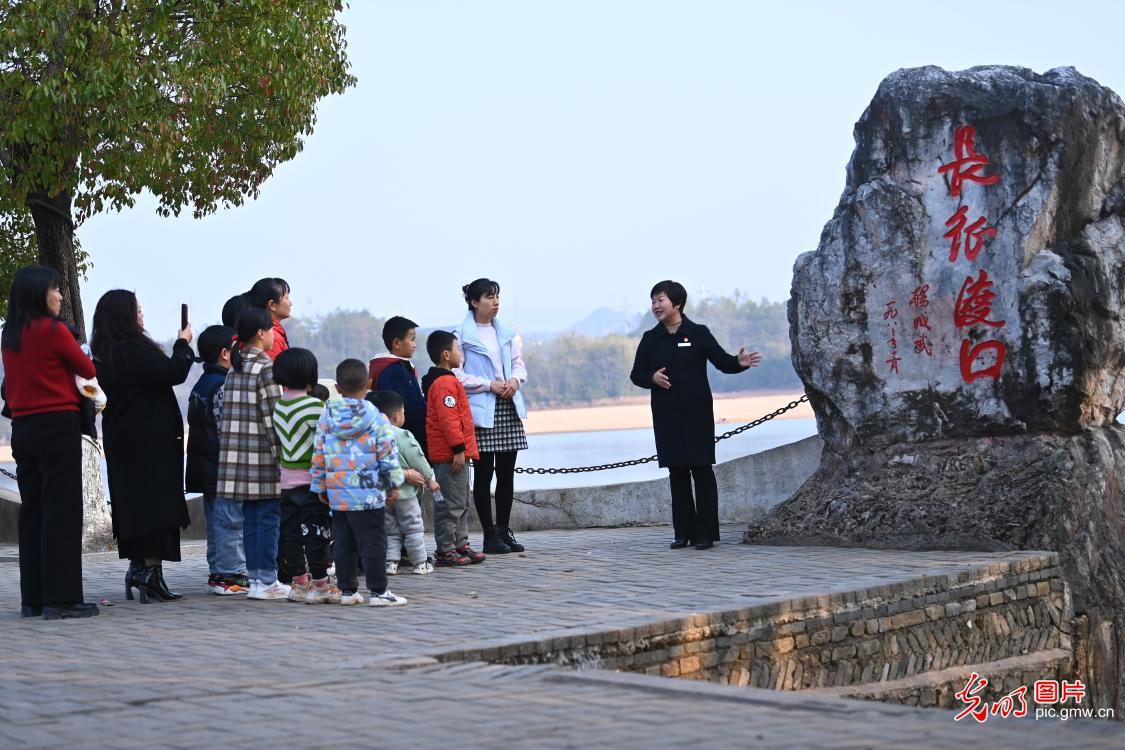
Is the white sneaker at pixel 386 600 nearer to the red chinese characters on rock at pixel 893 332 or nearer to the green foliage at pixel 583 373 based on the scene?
the red chinese characters on rock at pixel 893 332

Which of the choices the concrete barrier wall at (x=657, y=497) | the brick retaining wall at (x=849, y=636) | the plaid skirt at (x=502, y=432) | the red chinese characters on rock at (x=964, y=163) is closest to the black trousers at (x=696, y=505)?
the plaid skirt at (x=502, y=432)

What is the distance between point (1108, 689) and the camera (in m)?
8.97

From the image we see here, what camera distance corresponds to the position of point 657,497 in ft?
42.5

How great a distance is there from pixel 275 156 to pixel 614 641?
9461 mm

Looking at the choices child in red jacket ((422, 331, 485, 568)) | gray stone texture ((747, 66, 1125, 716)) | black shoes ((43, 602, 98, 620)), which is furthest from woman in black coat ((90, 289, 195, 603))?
gray stone texture ((747, 66, 1125, 716))

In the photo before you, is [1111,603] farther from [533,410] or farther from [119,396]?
[533,410]

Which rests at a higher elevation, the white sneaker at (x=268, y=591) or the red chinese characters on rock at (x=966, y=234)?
the red chinese characters on rock at (x=966, y=234)

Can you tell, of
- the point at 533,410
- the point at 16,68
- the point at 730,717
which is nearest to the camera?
the point at 730,717

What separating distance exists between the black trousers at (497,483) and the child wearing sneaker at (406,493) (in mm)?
901

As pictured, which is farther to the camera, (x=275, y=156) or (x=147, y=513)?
(x=275, y=156)

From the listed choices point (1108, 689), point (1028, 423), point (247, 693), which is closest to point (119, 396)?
point (247, 693)

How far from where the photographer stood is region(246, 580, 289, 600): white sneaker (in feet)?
25.3

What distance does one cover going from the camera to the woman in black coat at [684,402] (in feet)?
31.8

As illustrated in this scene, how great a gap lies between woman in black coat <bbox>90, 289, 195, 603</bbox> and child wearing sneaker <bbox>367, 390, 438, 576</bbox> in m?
1.21
